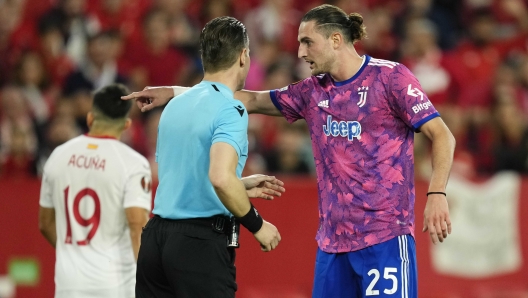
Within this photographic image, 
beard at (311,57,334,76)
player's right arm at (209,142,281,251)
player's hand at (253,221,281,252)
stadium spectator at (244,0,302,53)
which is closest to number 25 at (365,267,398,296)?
player's hand at (253,221,281,252)

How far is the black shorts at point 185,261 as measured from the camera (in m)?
4.72

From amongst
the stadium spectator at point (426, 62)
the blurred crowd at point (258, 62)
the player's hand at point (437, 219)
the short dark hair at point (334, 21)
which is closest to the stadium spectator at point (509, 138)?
the blurred crowd at point (258, 62)

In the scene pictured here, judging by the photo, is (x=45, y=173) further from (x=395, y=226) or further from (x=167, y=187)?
(x=395, y=226)

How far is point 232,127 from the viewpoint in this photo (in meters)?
4.65

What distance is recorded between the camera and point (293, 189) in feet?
29.7

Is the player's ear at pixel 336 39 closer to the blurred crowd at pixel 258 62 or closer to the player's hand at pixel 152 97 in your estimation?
the player's hand at pixel 152 97

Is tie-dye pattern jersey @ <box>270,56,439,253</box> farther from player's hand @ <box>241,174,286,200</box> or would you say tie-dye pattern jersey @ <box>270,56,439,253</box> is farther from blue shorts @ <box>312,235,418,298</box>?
player's hand @ <box>241,174,286,200</box>

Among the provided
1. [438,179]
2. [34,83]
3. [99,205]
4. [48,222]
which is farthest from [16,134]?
[438,179]

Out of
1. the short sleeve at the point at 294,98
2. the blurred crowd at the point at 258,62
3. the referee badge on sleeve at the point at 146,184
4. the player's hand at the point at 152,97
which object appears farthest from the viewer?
the blurred crowd at the point at 258,62

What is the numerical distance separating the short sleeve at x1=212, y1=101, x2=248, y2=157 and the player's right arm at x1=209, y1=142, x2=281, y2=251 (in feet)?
0.16

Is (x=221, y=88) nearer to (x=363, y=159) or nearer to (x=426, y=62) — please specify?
(x=363, y=159)

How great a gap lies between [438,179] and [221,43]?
4.71 ft

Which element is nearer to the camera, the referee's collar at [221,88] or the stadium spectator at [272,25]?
the referee's collar at [221,88]

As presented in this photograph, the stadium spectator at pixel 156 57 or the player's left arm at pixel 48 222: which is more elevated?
the stadium spectator at pixel 156 57
